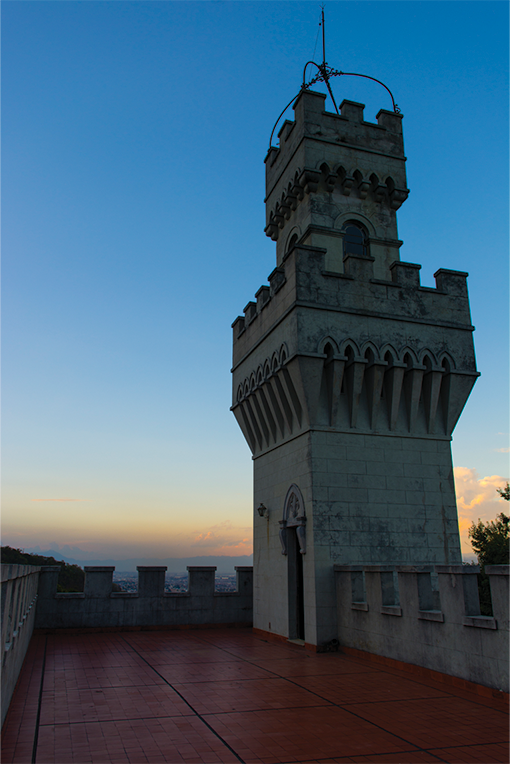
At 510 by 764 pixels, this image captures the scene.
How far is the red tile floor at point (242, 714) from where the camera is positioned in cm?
573

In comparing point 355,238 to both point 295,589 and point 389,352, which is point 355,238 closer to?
point 389,352

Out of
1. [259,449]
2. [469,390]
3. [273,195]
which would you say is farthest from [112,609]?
[273,195]

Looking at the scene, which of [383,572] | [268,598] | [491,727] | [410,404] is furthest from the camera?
[268,598]

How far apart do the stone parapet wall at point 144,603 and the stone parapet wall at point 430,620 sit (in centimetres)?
587

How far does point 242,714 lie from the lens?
23.4 feet

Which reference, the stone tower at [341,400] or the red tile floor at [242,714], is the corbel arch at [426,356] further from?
the red tile floor at [242,714]

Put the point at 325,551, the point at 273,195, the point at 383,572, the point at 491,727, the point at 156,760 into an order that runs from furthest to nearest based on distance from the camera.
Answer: the point at 273,195 → the point at 325,551 → the point at 383,572 → the point at 491,727 → the point at 156,760

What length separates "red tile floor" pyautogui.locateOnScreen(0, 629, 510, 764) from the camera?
18.8ft

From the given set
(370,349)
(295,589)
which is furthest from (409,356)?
(295,589)

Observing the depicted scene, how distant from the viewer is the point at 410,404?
14070 millimetres

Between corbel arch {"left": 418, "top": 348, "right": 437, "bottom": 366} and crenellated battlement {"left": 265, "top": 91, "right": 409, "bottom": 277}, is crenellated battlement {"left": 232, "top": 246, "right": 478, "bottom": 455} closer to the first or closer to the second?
corbel arch {"left": 418, "top": 348, "right": 437, "bottom": 366}

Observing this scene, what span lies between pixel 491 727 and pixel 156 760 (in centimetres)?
401

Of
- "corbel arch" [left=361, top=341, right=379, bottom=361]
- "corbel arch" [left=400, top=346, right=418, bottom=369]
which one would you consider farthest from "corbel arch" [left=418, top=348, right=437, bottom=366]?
"corbel arch" [left=361, top=341, right=379, bottom=361]

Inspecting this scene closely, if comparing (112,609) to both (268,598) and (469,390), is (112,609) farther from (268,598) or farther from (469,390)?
(469,390)
